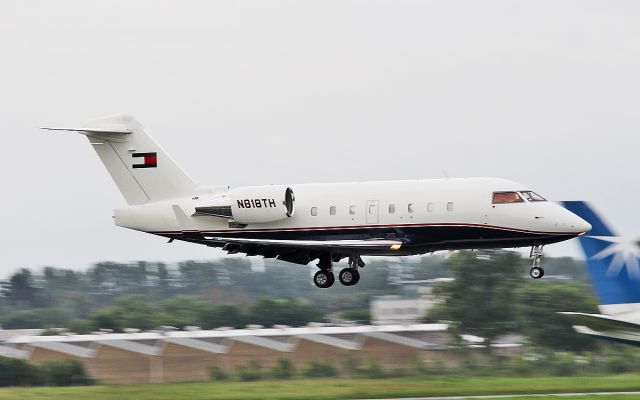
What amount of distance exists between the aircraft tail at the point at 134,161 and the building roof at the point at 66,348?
72.2 ft

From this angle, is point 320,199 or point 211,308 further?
point 211,308

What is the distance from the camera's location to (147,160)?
47.0m

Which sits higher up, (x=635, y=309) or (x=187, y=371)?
(x=635, y=309)

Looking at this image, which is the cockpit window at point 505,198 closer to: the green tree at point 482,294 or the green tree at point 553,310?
the green tree at point 553,310

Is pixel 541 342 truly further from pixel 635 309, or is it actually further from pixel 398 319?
pixel 635 309

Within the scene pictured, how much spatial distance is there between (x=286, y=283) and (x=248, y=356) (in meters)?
50.8

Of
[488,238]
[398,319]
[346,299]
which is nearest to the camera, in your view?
[488,238]

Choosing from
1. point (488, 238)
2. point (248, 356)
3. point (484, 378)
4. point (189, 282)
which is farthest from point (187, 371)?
point (189, 282)

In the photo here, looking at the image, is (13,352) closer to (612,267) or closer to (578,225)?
(612,267)

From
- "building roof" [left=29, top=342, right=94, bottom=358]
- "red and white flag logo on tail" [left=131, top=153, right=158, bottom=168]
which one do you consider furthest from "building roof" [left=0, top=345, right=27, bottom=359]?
"red and white flag logo on tail" [left=131, top=153, right=158, bottom=168]

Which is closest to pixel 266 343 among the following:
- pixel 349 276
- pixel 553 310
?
pixel 553 310

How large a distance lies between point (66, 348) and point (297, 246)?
28532 millimetres

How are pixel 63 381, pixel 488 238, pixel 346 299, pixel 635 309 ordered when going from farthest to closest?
pixel 346 299, pixel 63 381, pixel 635 309, pixel 488 238

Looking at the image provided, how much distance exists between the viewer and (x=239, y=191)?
4447 cm
